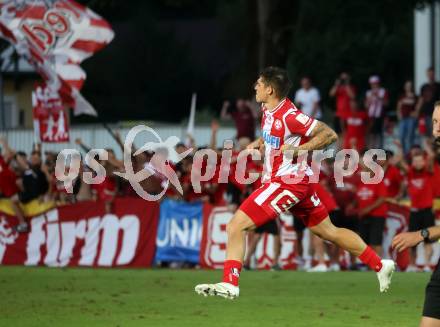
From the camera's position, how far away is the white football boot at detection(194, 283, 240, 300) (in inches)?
460

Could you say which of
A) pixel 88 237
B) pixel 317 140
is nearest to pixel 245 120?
pixel 88 237

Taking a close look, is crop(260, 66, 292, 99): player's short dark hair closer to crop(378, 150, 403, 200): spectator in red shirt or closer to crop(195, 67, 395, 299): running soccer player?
crop(195, 67, 395, 299): running soccer player

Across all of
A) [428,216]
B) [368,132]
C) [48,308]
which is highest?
[368,132]

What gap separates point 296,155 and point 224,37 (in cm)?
5778

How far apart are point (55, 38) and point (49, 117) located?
1556 millimetres

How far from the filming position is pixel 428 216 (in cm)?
2147

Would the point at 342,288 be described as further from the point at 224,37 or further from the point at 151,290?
the point at 224,37

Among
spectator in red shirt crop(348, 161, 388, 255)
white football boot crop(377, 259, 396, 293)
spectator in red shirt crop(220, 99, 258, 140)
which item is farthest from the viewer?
spectator in red shirt crop(220, 99, 258, 140)

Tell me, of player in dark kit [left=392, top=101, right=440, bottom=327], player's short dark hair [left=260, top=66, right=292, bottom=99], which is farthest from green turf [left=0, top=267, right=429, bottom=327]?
player in dark kit [left=392, top=101, right=440, bottom=327]

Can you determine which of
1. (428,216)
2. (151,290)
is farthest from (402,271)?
(151,290)

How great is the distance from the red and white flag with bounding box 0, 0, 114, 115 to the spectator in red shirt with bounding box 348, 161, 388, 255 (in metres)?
5.38

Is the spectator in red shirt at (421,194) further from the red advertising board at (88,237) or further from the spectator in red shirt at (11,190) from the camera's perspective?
the spectator in red shirt at (11,190)

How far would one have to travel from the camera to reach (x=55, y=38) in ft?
78.0

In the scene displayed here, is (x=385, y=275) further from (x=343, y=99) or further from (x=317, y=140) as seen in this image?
(x=343, y=99)
